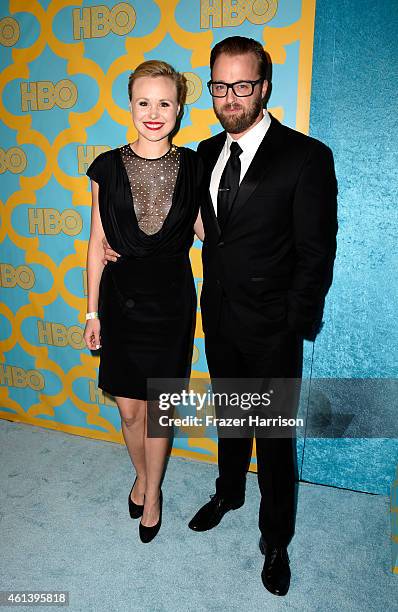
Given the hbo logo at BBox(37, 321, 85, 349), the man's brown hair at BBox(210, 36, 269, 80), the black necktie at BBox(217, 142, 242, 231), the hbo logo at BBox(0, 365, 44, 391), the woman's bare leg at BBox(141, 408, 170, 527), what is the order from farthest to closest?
the hbo logo at BBox(0, 365, 44, 391), the hbo logo at BBox(37, 321, 85, 349), the woman's bare leg at BBox(141, 408, 170, 527), the black necktie at BBox(217, 142, 242, 231), the man's brown hair at BBox(210, 36, 269, 80)

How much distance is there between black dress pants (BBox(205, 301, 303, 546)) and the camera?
6.12 feet

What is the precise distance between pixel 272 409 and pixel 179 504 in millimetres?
882

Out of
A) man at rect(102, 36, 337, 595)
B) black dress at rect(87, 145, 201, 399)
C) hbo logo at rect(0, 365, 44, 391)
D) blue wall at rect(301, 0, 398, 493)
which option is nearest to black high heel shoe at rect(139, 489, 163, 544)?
man at rect(102, 36, 337, 595)

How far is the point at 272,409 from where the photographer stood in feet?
6.31

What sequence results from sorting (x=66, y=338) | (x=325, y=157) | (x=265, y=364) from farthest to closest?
(x=66, y=338) → (x=265, y=364) → (x=325, y=157)

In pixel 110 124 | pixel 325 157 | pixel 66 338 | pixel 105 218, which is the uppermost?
pixel 110 124

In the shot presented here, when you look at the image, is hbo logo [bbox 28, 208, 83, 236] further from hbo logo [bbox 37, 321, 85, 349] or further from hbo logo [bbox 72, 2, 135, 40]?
hbo logo [bbox 72, 2, 135, 40]

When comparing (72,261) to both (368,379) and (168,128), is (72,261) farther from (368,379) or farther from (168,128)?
(368,379)

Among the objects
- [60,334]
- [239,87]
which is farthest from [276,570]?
[239,87]

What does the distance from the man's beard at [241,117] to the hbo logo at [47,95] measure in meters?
1.13

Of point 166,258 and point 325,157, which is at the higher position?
point 325,157

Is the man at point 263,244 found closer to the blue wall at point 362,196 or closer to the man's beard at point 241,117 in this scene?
the man's beard at point 241,117

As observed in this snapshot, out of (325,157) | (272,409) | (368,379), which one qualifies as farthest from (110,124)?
(368,379)

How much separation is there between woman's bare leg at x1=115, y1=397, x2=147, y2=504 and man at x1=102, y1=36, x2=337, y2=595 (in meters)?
0.41
